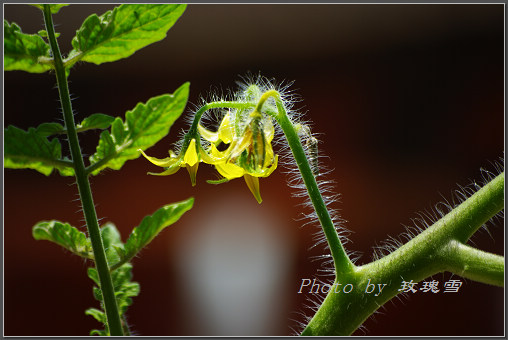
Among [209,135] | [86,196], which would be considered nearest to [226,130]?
[209,135]

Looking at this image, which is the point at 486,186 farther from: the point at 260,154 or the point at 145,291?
the point at 145,291

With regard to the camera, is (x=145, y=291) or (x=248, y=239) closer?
(x=248, y=239)

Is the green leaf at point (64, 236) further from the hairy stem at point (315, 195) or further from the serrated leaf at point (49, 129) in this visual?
the hairy stem at point (315, 195)

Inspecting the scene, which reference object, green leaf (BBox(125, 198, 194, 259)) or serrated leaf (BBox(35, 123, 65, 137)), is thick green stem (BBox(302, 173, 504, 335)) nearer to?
green leaf (BBox(125, 198, 194, 259))

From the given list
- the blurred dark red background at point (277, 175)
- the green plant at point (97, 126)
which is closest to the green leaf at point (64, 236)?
the green plant at point (97, 126)

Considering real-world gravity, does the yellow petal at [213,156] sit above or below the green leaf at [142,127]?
below

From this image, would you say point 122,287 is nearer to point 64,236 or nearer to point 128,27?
point 64,236

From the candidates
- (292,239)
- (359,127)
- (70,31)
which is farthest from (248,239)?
(70,31)
